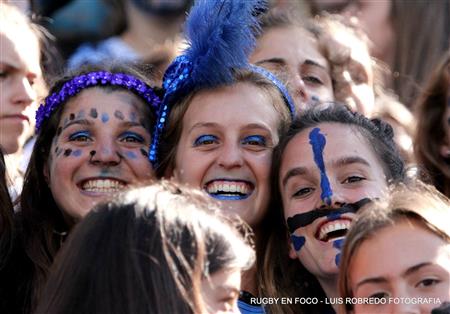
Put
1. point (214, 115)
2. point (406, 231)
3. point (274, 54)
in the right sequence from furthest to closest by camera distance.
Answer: point (274, 54) < point (214, 115) < point (406, 231)

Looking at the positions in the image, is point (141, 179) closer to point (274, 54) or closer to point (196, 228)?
point (274, 54)

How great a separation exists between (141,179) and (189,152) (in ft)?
0.76

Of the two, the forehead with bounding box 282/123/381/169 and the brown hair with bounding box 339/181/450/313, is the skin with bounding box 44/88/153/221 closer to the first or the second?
the forehead with bounding box 282/123/381/169

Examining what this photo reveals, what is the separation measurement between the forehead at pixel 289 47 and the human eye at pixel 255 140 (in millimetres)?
710

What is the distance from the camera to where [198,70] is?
4164 millimetres

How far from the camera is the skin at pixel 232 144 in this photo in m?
4.03

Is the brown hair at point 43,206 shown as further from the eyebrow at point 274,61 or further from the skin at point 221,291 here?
the skin at point 221,291

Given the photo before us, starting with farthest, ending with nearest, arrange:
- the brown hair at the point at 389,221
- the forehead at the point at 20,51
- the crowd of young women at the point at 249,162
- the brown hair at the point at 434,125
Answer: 1. the forehead at the point at 20,51
2. the brown hair at the point at 434,125
3. the crowd of young women at the point at 249,162
4. the brown hair at the point at 389,221

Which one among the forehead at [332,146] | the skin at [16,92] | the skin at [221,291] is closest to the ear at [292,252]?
the forehead at [332,146]

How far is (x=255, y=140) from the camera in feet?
13.5

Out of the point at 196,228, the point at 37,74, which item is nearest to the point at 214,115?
the point at 37,74

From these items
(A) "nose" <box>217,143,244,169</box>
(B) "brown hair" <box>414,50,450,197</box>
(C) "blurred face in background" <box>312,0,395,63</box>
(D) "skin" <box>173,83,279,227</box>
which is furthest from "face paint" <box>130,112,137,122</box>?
(C) "blurred face in background" <box>312,0,395,63</box>

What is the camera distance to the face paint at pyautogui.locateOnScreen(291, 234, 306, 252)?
3.83 meters

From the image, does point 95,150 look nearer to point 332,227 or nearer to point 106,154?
point 106,154
